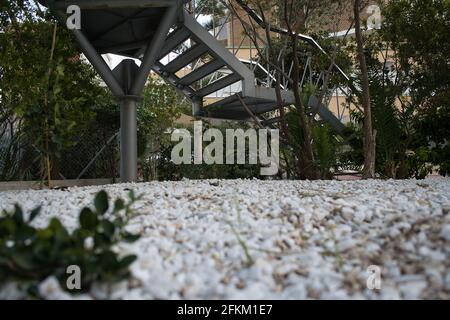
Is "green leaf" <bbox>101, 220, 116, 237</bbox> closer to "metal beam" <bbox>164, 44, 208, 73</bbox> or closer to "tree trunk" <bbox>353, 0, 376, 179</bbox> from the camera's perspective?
"tree trunk" <bbox>353, 0, 376, 179</bbox>

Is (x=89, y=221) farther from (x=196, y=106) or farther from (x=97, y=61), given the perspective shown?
(x=196, y=106)

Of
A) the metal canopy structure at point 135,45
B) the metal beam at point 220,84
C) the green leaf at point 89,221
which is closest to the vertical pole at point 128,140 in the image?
the metal canopy structure at point 135,45

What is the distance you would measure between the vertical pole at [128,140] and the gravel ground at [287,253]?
4392mm

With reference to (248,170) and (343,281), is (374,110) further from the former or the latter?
(343,281)

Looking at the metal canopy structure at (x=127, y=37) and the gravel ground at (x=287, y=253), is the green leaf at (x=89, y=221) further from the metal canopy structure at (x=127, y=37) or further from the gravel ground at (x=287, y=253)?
the metal canopy structure at (x=127, y=37)

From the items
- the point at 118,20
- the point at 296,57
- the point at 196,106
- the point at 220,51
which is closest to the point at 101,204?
the point at 296,57

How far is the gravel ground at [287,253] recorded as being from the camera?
4.78 ft

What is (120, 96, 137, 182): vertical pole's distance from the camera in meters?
7.03

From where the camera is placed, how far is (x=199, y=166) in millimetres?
9562

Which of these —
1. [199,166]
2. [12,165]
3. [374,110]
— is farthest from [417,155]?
[12,165]

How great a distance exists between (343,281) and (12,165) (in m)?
Result: 6.43

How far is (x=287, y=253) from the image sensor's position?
5.92 ft

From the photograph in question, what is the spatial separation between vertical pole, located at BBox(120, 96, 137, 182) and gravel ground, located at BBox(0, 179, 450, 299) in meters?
4.39
